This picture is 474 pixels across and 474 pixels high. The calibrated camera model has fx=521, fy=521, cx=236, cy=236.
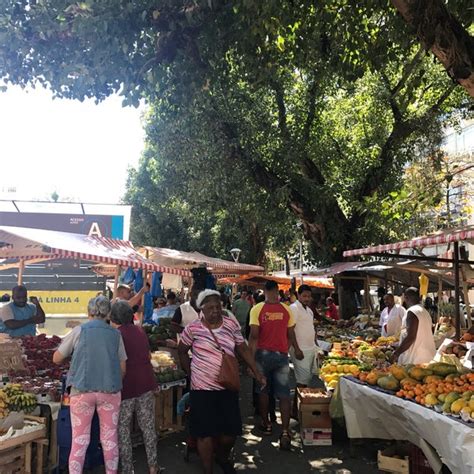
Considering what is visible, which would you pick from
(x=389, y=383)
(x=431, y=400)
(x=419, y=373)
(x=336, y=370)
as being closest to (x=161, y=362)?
(x=336, y=370)

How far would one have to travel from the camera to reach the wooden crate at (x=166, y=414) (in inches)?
273

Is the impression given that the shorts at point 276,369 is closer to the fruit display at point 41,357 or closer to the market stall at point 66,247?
the fruit display at point 41,357

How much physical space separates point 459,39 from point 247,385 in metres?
7.55

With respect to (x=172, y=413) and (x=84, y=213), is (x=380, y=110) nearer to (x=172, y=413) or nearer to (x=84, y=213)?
(x=84, y=213)

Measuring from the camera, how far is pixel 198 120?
14.7m

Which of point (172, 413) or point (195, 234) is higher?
point (195, 234)

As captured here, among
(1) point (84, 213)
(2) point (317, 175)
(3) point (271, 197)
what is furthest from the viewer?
(1) point (84, 213)

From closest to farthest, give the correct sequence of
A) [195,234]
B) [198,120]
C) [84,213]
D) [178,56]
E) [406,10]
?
[406,10] → [178,56] → [198,120] → [84,213] → [195,234]

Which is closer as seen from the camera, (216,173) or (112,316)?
(112,316)

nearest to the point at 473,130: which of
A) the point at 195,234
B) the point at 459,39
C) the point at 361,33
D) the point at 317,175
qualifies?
the point at 195,234

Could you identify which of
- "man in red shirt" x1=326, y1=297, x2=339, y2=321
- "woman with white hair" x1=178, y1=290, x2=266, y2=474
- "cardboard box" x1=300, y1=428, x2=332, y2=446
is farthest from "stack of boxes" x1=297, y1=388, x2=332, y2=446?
"man in red shirt" x1=326, y1=297, x2=339, y2=321

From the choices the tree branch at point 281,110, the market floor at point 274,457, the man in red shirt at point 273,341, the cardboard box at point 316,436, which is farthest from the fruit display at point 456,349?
the tree branch at point 281,110

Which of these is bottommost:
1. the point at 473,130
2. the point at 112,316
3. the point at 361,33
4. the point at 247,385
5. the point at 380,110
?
the point at 247,385

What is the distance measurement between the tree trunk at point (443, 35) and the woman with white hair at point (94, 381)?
4.44 metres
